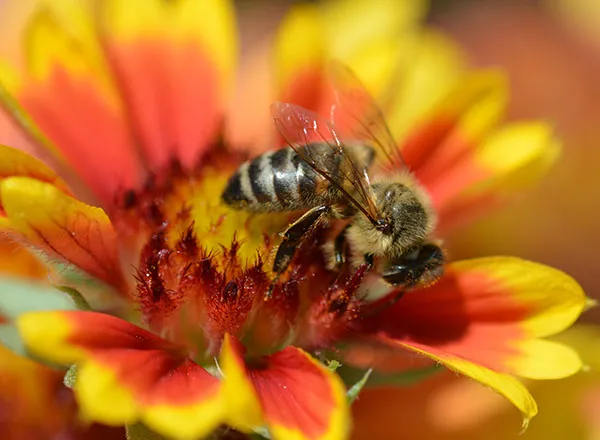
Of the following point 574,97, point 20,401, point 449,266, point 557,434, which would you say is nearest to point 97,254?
point 20,401

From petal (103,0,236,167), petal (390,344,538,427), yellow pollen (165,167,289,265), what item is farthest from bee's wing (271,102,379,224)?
petal (103,0,236,167)

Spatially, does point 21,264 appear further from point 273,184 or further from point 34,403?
point 273,184

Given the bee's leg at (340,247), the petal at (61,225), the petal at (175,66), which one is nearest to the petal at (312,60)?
the petal at (175,66)

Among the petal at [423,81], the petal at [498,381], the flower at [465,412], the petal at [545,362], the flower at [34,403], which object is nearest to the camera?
the petal at [498,381]

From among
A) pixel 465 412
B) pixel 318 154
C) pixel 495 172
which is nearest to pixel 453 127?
pixel 495 172

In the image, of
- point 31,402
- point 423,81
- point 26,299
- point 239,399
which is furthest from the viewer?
point 423,81

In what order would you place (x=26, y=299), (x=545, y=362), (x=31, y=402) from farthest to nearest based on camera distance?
(x=31, y=402), (x=26, y=299), (x=545, y=362)

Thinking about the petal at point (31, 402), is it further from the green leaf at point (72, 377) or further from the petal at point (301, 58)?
the petal at point (301, 58)
